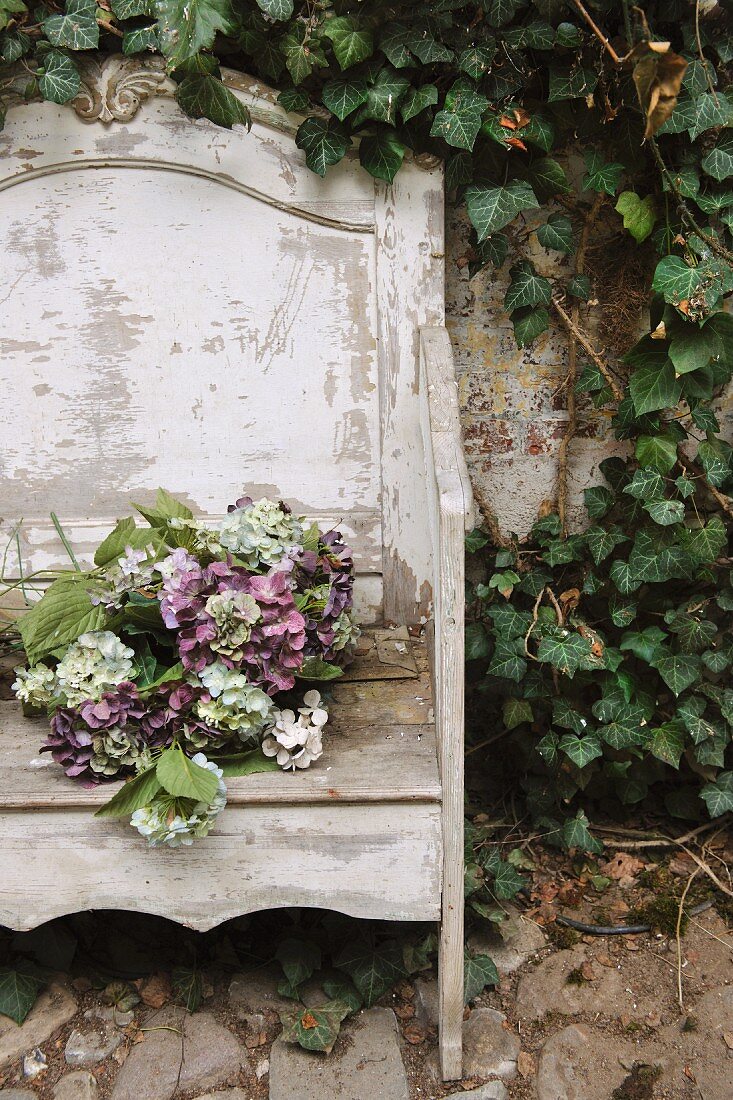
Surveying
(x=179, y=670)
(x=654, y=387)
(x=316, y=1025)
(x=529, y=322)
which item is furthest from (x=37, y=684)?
(x=654, y=387)

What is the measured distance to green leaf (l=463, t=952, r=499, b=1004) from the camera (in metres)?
1.74

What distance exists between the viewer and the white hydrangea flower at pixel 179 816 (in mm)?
1377

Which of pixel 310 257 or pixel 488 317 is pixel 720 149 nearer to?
pixel 488 317

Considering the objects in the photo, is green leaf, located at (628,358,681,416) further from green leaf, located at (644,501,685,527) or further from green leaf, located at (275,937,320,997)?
green leaf, located at (275,937,320,997)

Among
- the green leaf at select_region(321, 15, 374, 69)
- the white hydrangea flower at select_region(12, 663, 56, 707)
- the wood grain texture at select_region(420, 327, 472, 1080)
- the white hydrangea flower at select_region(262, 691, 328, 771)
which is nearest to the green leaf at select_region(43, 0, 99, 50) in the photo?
the green leaf at select_region(321, 15, 374, 69)

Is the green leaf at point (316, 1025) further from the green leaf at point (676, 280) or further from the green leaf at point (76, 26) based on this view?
the green leaf at point (76, 26)

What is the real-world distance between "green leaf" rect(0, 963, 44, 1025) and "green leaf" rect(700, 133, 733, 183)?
84.3 inches

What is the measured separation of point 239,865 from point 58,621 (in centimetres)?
54

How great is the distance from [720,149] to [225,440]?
1199 mm

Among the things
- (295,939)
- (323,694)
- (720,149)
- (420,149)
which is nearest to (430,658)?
(323,694)

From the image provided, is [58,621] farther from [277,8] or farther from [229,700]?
[277,8]

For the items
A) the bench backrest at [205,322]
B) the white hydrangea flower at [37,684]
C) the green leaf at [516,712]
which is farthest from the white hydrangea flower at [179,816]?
the green leaf at [516,712]

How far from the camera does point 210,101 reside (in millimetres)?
1710

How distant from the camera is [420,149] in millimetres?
Answer: 1797
